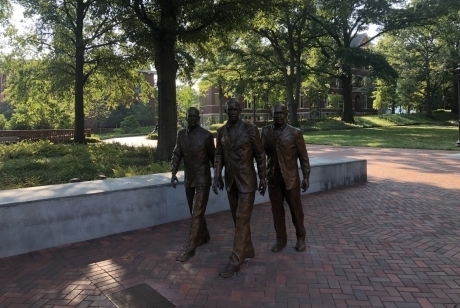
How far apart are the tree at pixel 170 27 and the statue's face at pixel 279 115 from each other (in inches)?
273

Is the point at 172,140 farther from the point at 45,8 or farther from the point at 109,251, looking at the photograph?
the point at 45,8

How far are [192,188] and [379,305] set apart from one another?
2.56 meters

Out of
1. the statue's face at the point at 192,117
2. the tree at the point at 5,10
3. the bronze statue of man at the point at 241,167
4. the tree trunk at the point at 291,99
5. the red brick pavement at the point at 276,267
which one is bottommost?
the red brick pavement at the point at 276,267

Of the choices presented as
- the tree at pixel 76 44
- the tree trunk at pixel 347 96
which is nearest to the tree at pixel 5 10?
the tree at pixel 76 44

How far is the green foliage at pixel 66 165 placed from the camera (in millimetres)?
8417

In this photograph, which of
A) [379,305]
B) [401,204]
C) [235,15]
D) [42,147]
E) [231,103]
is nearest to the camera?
[379,305]

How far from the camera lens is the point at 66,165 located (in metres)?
9.70

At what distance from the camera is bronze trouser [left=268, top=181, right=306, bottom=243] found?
183 inches

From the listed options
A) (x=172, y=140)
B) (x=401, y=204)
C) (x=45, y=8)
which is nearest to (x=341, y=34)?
(x=45, y=8)

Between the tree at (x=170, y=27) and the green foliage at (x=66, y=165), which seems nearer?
the green foliage at (x=66, y=165)

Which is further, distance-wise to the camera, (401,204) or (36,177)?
(36,177)

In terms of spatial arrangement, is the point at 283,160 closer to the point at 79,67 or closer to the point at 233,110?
the point at 233,110

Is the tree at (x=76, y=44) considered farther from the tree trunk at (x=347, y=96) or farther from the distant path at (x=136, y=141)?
the tree trunk at (x=347, y=96)

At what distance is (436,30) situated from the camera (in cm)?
3406
